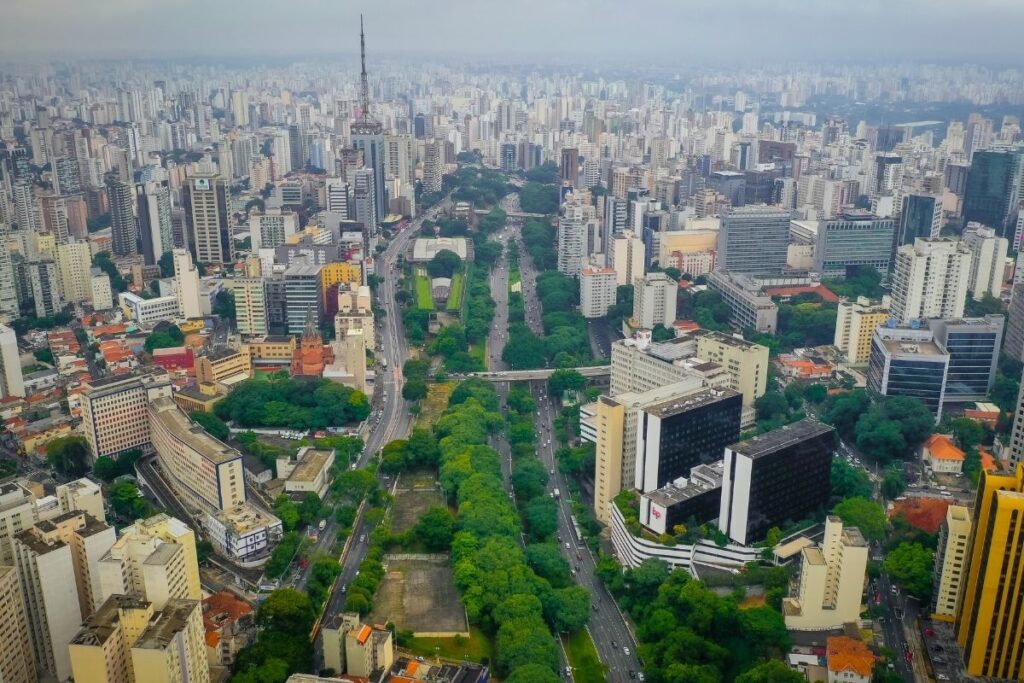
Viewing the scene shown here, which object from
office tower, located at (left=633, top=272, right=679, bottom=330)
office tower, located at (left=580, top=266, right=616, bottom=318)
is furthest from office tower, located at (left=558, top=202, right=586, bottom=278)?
office tower, located at (left=633, top=272, right=679, bottom=330)

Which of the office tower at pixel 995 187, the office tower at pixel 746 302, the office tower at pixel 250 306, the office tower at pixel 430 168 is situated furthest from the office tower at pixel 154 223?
the office tower at pixel 995 187

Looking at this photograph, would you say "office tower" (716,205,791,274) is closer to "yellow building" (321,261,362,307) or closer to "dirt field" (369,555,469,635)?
"yellow building" (321,261,362,307)

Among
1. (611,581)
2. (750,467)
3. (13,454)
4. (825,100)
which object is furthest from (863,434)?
(825,100)

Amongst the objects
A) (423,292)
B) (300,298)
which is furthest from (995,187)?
(300,298)

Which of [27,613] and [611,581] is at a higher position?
[27,613]

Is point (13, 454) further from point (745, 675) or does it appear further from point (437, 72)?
point (437, 72)

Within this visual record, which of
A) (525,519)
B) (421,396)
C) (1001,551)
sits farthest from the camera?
(421,396)
